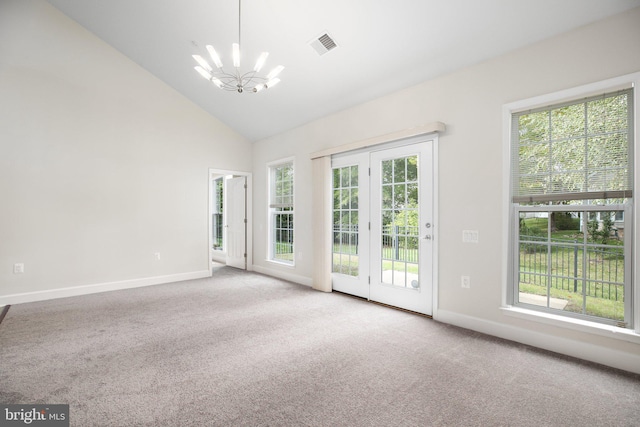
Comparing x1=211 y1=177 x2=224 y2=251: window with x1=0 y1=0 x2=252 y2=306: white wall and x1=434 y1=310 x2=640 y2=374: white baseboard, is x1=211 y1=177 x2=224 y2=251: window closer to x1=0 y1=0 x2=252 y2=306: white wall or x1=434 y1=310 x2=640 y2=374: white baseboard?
x1=0 y1=0 x2=252 y2=306: white wall

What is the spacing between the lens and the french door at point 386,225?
3672mm

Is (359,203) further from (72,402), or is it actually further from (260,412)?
(72,402)

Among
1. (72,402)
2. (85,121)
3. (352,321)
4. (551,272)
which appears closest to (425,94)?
(551,272)

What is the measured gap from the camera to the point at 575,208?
2.68 m

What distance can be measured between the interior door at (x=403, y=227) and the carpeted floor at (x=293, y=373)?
0.36 meters

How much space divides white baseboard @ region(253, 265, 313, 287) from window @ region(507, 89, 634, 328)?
3.17 m

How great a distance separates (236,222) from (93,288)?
2.93 m

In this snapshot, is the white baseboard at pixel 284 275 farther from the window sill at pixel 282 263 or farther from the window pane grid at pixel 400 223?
the window pane grid at pixel 400 223

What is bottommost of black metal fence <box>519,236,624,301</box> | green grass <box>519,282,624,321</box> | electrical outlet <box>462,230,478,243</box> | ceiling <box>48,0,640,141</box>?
green grass <box>519,282,624,321</box>

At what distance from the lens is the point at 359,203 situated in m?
4.45

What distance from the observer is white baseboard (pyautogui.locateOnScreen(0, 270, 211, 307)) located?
427 cm

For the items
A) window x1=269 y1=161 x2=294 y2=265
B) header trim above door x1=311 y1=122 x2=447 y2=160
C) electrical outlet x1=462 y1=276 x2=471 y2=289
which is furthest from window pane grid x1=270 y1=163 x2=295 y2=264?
electrical outlet x1=462 y1=276 x2=471 y2=289

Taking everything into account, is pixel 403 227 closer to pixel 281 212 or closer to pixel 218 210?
pixel 281 212

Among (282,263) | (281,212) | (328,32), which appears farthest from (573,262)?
(281,212)
